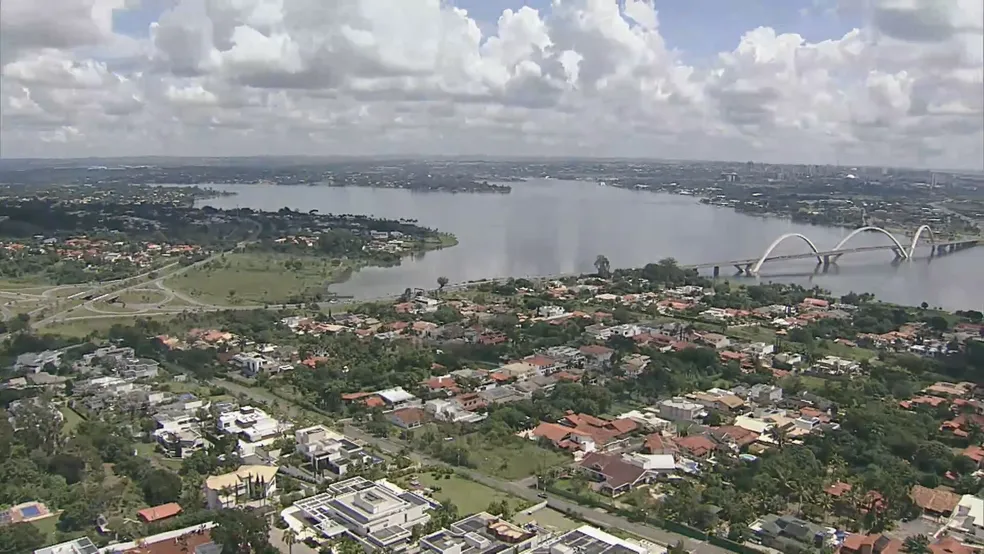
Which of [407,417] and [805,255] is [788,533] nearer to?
[407,417]

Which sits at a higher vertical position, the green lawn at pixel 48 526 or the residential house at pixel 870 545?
the residential house at pixel 870 545

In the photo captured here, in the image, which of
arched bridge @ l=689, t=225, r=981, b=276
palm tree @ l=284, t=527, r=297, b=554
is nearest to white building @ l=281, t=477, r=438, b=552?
palm tree @ l=284, t=527, r=297, b=554

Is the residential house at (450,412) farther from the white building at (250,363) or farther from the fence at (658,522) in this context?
the white building at (250,363)

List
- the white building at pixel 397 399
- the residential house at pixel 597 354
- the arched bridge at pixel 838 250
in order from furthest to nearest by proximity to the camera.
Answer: the arched bridge at pixel 838 250, the residential house at pixel 597 354, the white building at pixel 397 399

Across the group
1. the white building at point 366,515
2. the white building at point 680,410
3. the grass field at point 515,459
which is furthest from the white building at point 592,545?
the white building at point 680,410

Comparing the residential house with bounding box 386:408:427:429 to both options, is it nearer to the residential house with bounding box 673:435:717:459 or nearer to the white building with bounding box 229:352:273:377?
the white building with bounding box 229:352:273:377

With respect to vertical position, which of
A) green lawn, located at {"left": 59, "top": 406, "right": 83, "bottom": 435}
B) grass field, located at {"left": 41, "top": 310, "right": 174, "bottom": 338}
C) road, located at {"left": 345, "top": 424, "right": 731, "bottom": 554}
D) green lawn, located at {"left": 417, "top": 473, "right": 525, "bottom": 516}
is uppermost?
road, located at {"left": 345, "top": 424, "right": 731, "bottom": 554}

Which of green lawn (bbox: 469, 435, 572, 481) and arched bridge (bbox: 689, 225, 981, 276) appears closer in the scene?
green lawn (bbox: 469, 435, 572, 481)
